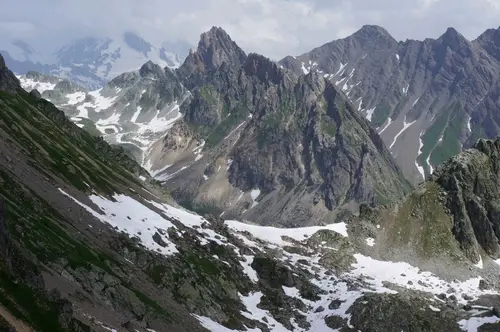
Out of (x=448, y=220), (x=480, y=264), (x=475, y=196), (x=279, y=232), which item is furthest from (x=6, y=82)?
(x=475, y=196)

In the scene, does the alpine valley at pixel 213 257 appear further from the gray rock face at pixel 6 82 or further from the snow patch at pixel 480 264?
the gray rock face at pixel 6 82

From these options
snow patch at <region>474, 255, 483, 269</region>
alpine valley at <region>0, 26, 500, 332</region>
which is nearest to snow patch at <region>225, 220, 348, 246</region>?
alpine valley at <region>0, 26, 500, 332</region>

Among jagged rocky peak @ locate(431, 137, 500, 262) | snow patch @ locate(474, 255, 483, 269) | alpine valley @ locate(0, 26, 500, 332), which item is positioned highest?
jagged rocky peak @ locate(431, 137, 500, 262)

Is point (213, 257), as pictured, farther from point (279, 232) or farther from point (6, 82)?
point (6, 82)

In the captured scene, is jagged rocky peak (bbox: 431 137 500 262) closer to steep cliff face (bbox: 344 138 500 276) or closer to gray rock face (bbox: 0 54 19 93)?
steep cliff face (bbox: 344 138 500 276)

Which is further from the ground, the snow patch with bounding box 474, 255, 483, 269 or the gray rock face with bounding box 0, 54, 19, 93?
the snow patch with bounding box 474, 255, 483, 269

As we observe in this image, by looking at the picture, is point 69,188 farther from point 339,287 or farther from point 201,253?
point 339,287

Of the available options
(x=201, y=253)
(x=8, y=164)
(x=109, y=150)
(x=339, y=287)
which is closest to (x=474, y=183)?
(x=339, y=287)

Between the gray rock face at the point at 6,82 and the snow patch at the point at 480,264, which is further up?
the snow patch at the point at 480,264

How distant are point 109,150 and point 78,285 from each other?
13265 cm

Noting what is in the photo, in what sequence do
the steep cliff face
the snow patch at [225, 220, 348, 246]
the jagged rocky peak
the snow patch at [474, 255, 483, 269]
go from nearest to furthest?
the snow patch at [225, 220, 348, 246]
the steep cliff face
the snow patch at [474, 255, 483, 269]
the jagged rocky peak

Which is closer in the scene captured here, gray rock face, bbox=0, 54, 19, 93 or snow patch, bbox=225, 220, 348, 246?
snow patch, bbox=225, 220, 348, 246

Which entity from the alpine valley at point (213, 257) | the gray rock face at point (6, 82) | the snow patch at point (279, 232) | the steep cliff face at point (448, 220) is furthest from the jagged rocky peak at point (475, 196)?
the gray rock face at point (6, 82)

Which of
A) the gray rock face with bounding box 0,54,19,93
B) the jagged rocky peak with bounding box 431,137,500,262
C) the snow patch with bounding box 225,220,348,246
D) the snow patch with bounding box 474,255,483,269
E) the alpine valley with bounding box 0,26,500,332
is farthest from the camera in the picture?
the jagged rocky peak with bounding box 431,137,500,262
